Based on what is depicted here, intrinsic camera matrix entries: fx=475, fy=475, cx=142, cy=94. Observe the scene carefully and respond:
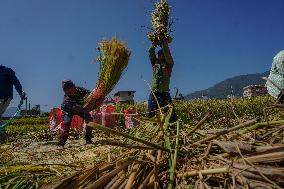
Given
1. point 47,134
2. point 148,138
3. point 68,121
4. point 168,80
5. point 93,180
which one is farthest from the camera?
point 47,134

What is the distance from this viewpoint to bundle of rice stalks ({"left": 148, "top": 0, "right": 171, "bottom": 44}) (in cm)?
756

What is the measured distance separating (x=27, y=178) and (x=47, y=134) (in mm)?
8772

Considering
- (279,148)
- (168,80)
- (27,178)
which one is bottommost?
(27,178)

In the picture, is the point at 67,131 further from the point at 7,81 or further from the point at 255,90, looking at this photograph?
the point at 255,90

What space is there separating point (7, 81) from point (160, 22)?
13.4ft

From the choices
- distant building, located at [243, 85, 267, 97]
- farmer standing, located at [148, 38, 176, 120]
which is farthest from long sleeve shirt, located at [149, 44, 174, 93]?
distant building, located at [243, 85, 267, 97]

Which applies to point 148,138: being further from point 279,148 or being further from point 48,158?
point 48,158

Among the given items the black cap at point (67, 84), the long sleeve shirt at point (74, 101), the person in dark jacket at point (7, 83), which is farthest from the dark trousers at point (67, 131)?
the person in dark jacket at point (7, 83)

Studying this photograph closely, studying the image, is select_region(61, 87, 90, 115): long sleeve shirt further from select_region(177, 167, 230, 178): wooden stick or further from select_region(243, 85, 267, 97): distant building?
select_region(243, 85, 267, 97): distant building

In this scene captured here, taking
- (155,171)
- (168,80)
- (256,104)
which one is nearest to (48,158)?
(155,171)

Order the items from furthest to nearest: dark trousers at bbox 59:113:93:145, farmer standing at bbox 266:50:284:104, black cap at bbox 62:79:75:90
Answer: black cap at bbox 62:79:75:90, dark trousers at bbox 59:113:93:145, farmer standing at bbox 266:50:284:104

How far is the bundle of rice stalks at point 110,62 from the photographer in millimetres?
8414

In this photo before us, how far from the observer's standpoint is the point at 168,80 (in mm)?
7699

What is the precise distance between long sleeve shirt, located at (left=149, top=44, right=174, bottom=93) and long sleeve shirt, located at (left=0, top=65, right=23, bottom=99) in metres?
3.75
